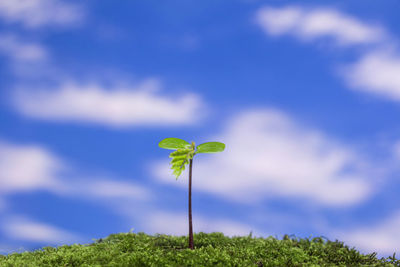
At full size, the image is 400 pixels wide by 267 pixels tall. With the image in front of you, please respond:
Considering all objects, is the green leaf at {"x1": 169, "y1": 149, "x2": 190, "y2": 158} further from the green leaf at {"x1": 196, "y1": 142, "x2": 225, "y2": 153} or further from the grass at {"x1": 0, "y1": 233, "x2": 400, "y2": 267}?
the grass at {"x1": 0, "y1": 233, "x2": 400, "y2": 267}

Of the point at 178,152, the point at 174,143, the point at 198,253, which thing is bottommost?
the point at 198,253

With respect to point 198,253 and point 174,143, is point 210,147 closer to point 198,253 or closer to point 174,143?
point 174,143

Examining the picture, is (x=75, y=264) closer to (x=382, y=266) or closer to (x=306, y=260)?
(x=306, y=260)

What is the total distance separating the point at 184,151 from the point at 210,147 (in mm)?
268

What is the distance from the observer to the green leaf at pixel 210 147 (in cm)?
394

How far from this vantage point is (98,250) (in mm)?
4273

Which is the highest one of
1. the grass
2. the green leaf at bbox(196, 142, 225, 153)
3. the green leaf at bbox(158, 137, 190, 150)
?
the green leaf at bbox(158, 137, 190, 150)

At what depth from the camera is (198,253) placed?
3.74 metres

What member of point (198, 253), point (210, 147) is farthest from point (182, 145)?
point (198, 253)

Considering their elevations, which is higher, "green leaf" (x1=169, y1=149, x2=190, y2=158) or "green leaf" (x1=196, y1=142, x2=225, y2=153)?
"green leaf" (x1=196, y1=142, x2=225, y2=153)

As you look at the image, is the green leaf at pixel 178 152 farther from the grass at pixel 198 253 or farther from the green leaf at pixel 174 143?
the grass at pixel 198 253

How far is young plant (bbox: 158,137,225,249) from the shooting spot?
393cm

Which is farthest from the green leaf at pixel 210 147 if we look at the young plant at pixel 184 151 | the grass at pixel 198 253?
the grass at pixel 198 253

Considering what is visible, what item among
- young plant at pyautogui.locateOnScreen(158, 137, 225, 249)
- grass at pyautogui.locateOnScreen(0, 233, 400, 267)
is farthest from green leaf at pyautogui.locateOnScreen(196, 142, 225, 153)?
grass at pyautogui.locateOnScreen(0, 233, 400, 267)
